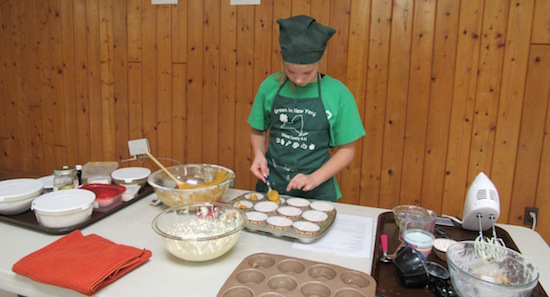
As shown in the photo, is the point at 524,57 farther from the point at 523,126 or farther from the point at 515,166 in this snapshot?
the point at 515,166

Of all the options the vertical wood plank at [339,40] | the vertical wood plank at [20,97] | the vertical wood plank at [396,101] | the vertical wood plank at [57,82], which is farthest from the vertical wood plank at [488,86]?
the vertical wood plank at [20,97]

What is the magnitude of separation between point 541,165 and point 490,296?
184 centimetres

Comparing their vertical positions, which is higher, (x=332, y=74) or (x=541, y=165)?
(x=332, y=74)

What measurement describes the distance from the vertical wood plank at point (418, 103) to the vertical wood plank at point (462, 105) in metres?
0.14

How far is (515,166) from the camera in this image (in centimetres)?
233

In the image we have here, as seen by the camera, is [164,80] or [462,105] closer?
[462,105]

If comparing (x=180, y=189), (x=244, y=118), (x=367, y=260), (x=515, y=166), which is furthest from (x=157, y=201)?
(x=515, y=166)

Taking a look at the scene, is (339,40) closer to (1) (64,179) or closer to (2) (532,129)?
(2) (532,129)

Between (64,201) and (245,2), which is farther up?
(245,2)

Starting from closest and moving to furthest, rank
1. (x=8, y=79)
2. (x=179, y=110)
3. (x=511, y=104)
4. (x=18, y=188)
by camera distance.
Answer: (x=18, y=188) → (x=511, y=104) → (x=179, y=110) → (x=8, y=79)

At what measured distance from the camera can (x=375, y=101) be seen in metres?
2.49

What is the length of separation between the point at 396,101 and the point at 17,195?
2.01m

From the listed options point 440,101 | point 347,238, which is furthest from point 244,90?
point 347,238

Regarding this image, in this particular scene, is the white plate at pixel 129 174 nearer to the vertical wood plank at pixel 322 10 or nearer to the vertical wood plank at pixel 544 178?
the vertical wood plank at pixel 322 10
